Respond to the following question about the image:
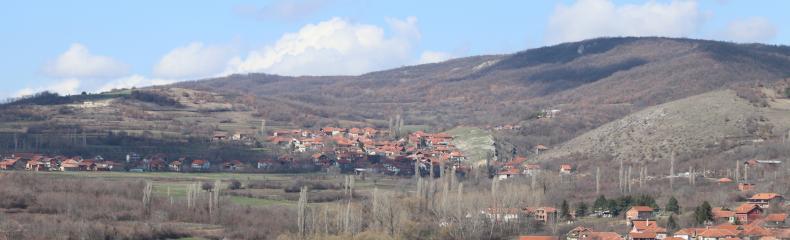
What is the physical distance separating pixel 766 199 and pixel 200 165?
38321 mm

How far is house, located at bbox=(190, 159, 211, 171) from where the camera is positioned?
3314 inches

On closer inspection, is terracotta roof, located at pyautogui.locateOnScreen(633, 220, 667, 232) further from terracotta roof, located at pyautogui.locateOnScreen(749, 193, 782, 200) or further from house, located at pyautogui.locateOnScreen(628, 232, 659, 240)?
terracotta roof, located at pyautogui.locateOnScreen(749, 193, 782, 200)

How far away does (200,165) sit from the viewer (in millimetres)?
84750

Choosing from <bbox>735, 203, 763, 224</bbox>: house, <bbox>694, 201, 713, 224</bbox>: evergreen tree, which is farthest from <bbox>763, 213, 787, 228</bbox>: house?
<bbox>694, 201, 713, 224</bbox>: evergreen tree

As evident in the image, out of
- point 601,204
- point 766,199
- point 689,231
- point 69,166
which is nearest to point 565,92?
point 69,166

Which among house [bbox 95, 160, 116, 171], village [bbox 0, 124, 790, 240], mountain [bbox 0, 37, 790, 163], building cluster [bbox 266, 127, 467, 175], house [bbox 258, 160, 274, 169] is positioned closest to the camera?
village [bbox 0, 124, 790, 240]

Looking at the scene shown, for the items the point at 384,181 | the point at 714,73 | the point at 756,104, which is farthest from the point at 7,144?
the point at 714,73

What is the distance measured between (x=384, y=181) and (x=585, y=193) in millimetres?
15660

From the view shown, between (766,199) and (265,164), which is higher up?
(265,164)

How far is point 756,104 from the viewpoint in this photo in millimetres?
87438

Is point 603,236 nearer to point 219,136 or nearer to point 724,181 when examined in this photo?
point 724,181

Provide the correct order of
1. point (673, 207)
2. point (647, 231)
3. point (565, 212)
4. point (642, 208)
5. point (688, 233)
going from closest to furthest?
point (688, 233), point (647, 231), point (642, 208), point (673, 207), point (565, 212)

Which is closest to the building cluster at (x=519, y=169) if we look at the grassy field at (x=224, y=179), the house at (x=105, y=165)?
the grassy field at (x=224, y=179)

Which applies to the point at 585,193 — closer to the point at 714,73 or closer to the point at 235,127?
the point at 235,127
